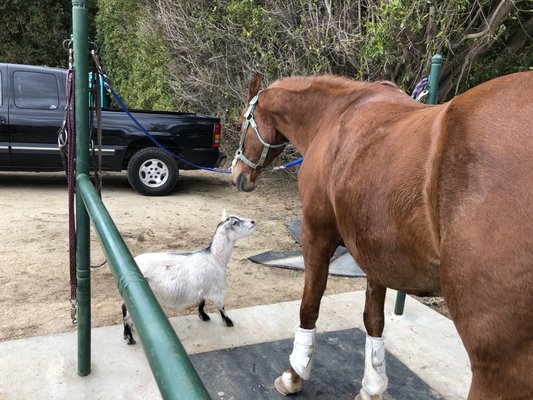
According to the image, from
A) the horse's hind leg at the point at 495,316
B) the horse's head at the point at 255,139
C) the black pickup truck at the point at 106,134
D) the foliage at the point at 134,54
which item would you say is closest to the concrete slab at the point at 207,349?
the horse's head at the point at 255,139

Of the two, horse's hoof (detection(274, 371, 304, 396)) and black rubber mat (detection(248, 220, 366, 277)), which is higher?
horse's hoof (detection(274, 371, 304, 396))

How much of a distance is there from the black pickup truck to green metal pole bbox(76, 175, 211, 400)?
660 cm

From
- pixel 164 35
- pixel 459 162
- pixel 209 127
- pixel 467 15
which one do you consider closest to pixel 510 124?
pixel 459 162

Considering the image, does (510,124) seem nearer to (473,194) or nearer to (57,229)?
(473,194)

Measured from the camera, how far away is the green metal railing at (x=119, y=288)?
724 mm

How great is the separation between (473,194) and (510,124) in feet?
0.73

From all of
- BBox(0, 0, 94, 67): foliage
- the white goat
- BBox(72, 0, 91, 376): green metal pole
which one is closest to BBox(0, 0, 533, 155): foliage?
the white goat

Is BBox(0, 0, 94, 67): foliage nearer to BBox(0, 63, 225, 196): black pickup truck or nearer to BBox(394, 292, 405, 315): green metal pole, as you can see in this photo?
BBox(0, 63, 225, 196): black pickup truck

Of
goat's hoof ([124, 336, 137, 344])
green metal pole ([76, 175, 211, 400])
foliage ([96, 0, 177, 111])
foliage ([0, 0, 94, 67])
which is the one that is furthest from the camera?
foliage ([0, 0, 94, 67])

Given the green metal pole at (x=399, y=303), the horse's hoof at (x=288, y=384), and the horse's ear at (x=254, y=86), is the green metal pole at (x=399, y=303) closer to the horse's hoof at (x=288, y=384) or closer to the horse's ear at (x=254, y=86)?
the horse's hoof at (x=288, y=384)

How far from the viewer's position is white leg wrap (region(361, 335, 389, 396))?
251 centimetres

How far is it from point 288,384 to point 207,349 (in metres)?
0.72

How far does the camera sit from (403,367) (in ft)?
9.87

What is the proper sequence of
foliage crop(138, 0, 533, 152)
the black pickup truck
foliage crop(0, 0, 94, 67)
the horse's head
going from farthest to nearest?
foliage crop(0, 0, 94, 67), the black pickup truck, foliage crop(138, 0, 533, 152), the horse's head
